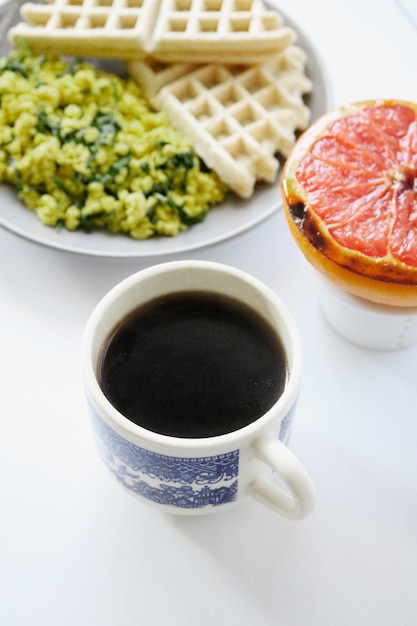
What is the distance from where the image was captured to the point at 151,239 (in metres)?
0.85

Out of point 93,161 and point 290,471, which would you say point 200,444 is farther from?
point 93,161

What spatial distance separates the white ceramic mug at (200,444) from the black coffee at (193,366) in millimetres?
16

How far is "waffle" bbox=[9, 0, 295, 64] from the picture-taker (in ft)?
3.20

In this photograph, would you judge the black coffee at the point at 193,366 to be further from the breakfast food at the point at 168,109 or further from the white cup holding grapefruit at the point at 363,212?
the breakfast food at the point at 168,109

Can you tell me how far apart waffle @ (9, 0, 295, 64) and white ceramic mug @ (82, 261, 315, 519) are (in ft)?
1.61

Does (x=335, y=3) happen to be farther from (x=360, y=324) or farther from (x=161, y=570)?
(x=161, y=570)

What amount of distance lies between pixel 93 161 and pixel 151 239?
13 centimetres

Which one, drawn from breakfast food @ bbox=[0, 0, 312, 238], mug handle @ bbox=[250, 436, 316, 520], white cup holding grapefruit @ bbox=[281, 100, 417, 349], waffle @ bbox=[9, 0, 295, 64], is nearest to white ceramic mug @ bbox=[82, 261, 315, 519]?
mug handle @ bbox=[250, 436, 316, 520]

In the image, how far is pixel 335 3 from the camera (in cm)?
124

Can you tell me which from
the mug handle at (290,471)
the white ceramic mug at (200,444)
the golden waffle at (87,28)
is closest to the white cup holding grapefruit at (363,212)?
the white ceramic mug at (200,444)

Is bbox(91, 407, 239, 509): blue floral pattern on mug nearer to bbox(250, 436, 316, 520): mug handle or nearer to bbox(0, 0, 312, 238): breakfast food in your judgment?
bbox(250, 436, 316, 520): mug handle

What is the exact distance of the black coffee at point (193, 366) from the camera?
593 millimetres

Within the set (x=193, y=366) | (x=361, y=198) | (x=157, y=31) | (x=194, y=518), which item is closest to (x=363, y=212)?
(x=361, y=198)

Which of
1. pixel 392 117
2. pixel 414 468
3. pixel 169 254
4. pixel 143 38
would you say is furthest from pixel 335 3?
pixel 414 468
